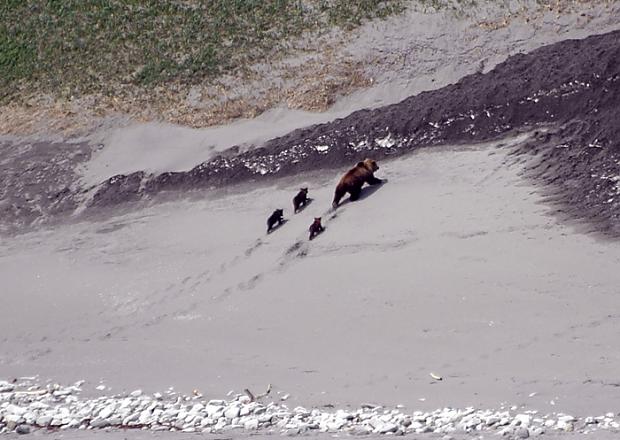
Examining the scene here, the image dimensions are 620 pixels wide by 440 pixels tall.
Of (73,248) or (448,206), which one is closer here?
(448,206)

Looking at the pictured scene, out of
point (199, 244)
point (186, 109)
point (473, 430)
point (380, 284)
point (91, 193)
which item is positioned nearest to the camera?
point (473, 430)

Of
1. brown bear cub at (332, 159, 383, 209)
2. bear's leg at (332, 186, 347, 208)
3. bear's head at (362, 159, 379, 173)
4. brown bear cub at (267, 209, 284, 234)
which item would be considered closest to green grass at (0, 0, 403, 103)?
bear's head at (362, 159, 379, 173)

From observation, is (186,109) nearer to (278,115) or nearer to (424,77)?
(278,115)

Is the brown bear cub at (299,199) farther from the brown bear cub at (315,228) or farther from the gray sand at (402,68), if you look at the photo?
the gray sand at (402,68)

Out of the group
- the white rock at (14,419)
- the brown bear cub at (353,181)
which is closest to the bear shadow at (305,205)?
the brown bear cub at (353,181)

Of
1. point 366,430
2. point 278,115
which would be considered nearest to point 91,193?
point 278,115

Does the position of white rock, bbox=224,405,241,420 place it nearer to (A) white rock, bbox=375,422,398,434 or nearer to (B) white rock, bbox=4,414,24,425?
(A) white rock, bbox=375,422,398,434

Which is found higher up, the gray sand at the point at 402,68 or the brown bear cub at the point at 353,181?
the gray sand at the point at 402,68
